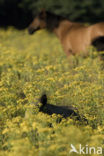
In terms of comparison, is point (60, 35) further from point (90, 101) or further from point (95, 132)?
point (95, 132)

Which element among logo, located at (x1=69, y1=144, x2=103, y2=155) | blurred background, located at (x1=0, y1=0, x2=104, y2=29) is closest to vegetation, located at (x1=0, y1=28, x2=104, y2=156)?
logo, located at (x1=69, y1=144, x2=103, y2=155)

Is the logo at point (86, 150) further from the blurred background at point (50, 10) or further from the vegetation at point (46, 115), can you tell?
the blurred background at point (50, 10)

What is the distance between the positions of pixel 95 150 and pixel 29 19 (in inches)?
800


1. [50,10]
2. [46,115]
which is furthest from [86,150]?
[50,10]

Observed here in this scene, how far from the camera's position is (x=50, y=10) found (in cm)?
1986

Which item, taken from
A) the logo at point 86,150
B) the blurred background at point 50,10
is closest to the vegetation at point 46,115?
the logo at point 86,150

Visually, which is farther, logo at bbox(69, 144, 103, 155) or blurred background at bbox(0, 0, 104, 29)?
blurred background at bbox(0, 0, 104, 29)

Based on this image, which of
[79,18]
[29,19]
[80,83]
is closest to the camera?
[80,83]

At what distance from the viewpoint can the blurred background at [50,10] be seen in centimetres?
1927

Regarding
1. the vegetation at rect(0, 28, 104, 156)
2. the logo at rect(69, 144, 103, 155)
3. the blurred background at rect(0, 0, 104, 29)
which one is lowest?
the logo at rect(69, 144, 103, 155)

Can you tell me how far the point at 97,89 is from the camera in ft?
15.6

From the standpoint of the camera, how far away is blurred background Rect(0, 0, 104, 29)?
19.3 m

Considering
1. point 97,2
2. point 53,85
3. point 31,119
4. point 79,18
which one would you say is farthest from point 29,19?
point 31,119

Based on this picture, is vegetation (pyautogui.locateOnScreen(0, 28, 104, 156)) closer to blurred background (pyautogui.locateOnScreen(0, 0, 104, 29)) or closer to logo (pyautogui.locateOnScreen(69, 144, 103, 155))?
logo (pyautogui.locateOnScreen(69, 144, 103, 155))
